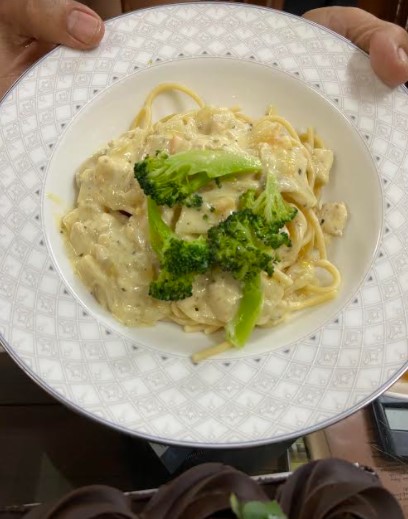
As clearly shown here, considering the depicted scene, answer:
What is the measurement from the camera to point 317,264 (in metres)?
2.67

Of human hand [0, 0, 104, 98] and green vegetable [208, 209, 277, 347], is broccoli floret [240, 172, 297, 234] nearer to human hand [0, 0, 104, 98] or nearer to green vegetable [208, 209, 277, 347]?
green vegetable [208, 209, 277, 347]

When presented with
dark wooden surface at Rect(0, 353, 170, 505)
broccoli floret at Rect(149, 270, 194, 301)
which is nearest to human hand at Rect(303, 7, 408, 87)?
broccoli floret at Rect(149, 270, 194, 301)

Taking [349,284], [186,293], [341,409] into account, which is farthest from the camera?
[349,284]

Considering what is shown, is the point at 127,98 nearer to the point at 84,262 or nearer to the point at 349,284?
the point at 84,262

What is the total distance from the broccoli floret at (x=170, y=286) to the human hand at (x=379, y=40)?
4.26ft

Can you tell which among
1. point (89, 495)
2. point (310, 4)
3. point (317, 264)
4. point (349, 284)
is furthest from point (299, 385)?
point (310, 4)

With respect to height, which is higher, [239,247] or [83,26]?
[83,26]

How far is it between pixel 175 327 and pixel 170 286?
31 cm

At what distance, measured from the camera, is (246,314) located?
234 cm

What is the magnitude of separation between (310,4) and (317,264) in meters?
3.20

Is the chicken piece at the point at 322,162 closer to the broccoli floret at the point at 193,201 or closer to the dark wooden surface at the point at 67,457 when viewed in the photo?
the broccoli floret at the point at 193,201

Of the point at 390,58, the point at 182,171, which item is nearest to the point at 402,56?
the point at 390,58

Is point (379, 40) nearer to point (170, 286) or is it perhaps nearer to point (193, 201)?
point (193, 201)

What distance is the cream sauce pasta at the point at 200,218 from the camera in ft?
7.90
